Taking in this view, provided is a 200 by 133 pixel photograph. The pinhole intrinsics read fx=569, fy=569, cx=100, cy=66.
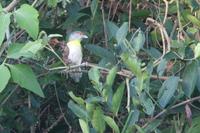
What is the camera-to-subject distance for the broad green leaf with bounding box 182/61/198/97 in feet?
5.05

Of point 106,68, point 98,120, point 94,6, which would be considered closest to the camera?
point 98,120

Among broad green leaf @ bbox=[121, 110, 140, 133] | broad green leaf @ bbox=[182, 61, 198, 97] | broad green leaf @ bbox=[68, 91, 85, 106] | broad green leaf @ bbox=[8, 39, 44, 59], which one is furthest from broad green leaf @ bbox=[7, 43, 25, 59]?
broad green leaf @ bbox=[182, 61, 198, 97]

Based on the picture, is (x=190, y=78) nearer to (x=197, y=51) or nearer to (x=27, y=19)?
(x=197, y=51)

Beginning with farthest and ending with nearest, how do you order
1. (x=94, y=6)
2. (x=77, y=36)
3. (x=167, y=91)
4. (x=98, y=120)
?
(x=77, y=36) < (x=94, y=6) < (x=167, y=91) < (x=98, y=120)

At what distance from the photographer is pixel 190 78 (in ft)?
5.08

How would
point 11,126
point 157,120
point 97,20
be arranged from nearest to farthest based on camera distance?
point 157,120, point 97,20, point 11,126

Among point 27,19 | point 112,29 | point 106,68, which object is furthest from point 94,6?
point 27,19

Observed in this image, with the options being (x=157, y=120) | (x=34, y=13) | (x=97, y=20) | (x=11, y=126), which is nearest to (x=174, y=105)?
(x=157, y=120)

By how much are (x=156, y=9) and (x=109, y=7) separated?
194 millimetres

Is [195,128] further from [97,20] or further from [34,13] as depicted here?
[97,20]

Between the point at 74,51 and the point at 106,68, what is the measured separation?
0.69 meters

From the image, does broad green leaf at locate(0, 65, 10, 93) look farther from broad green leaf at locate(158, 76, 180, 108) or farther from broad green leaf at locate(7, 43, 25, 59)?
broad green leaf at locate(158, 76, 180, 108)

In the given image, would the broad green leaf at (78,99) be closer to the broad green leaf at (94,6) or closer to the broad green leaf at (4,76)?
the broad green leaf at (4,76)

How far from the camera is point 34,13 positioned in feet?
5.16
